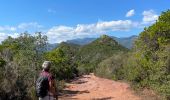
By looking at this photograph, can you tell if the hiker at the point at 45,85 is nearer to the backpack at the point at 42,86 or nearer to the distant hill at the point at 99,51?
the backpack at the point at 42,86

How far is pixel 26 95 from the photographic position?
20.5 meters

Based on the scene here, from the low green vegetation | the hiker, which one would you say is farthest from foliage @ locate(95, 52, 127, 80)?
the hiker

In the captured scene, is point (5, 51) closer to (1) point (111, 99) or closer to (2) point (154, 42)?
(1) point (111, 99)

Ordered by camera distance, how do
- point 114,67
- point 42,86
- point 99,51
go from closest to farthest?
point 42,86 → point 114,67 → point 99,51

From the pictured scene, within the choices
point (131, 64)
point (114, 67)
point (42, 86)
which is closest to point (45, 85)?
point (42, 86)

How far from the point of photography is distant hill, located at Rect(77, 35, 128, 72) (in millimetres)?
86950

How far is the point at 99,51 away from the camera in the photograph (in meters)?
97.9

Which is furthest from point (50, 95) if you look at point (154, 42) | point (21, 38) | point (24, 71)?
point (21, 38)

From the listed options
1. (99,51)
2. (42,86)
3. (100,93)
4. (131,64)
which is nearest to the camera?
(42,86)

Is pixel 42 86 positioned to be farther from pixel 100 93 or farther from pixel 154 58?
pixel 100 93

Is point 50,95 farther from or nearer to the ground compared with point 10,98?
farther from the ground

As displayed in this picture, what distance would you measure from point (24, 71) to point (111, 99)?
20.6 ft

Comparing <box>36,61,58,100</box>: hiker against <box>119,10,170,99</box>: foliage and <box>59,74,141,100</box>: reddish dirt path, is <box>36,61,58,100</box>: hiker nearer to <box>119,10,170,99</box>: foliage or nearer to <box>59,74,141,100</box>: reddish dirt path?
<box>119,10,170,99</box>: foliage

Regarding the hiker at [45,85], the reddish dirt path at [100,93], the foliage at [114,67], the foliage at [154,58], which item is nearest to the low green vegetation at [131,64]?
the foliage at [154,58]
